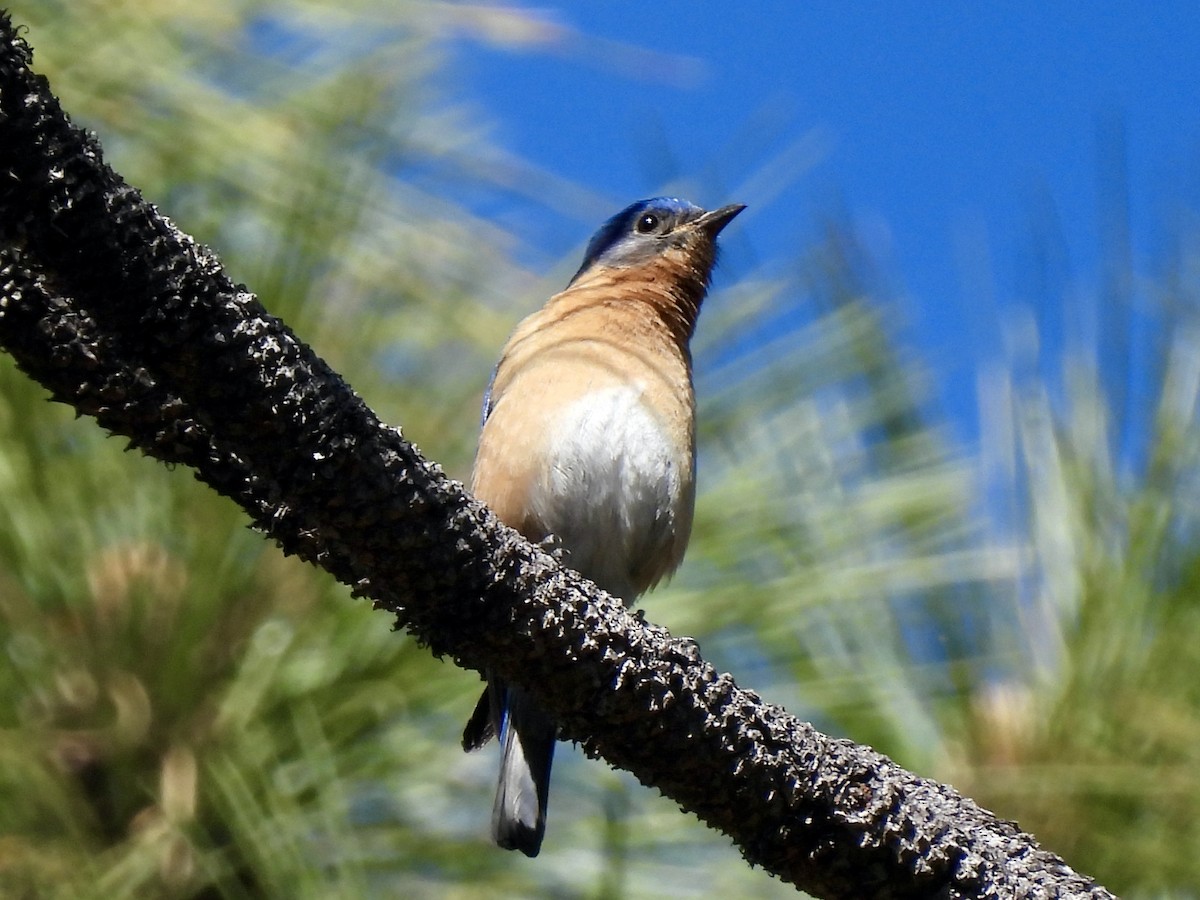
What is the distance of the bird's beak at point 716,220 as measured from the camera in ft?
18.1

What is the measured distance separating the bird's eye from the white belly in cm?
135

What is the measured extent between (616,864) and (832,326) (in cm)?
181

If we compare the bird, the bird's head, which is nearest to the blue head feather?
the bird's head

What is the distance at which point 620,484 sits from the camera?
4391 millimetres

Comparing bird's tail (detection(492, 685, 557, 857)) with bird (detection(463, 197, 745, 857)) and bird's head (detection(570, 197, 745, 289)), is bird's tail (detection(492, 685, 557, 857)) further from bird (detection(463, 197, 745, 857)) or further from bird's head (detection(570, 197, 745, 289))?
bird's head (detection(570, 197, 745, 289))

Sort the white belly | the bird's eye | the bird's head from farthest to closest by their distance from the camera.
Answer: the bird's eye → the bird's head → the white belly

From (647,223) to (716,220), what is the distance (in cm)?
29

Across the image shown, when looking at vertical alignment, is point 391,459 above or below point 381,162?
below

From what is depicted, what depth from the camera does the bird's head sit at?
5.44 meters

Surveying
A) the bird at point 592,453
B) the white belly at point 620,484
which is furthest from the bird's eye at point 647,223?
the white belly at point 620,484

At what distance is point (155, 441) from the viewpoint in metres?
2.42

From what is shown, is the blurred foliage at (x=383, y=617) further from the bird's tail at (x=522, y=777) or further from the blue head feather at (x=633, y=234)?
the blue head feather at (x=633, y=234)

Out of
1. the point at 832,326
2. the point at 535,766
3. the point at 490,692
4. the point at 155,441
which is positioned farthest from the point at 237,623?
the point at 832,326

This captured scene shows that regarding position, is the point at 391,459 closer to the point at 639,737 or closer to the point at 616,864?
the point at 639,737
